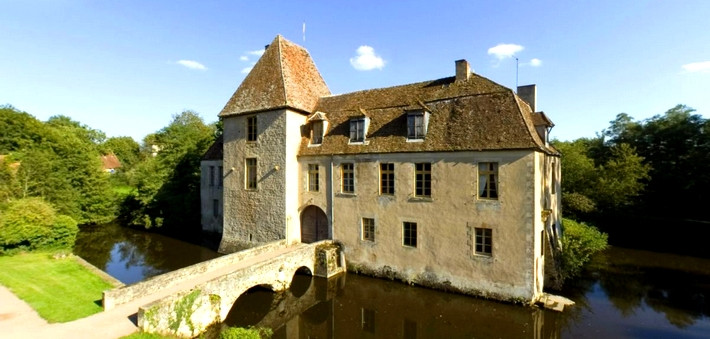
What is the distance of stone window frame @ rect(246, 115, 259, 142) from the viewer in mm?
19234

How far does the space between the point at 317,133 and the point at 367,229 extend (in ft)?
19.1

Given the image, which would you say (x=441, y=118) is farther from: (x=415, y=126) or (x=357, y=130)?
(x=357, y=130)

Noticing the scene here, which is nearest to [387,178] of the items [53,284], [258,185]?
[258,185]

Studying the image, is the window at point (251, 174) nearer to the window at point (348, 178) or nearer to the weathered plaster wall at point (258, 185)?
the weathered plaster wall at point (258, 185)

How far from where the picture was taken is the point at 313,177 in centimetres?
1828

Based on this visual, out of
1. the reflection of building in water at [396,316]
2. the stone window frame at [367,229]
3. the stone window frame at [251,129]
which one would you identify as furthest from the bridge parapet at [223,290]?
the stone window frame at [251,129]

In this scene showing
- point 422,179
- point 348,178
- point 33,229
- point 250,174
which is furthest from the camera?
point 250,174

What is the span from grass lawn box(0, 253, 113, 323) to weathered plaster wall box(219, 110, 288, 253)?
7.44m

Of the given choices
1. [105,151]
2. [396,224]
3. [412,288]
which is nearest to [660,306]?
→ [412,288]

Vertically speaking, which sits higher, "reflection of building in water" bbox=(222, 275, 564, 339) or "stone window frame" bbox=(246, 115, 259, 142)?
"stone window frame" bbox=(246, 115, 259, 142)

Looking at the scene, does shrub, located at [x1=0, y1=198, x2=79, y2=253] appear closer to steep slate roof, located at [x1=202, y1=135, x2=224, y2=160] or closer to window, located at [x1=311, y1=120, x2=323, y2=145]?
steep slate roof, located at [x1=202, y1=135, x2=224, y2=160]

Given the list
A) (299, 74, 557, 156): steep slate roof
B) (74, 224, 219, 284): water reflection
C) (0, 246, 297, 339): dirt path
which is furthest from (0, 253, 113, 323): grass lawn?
(299, 74, 557, 156): steep slate roof

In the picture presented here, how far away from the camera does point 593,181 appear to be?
88.1 ft

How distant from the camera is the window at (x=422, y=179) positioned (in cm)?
1497
